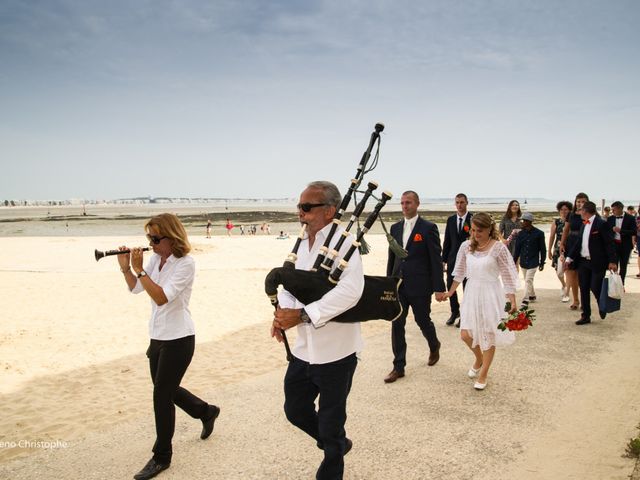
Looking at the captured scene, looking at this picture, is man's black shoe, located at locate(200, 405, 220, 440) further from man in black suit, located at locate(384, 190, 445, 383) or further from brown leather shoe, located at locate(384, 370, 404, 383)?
man in black suit, located at locate(384, 190, 445, 383)

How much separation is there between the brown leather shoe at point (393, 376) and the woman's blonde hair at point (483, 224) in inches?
72.0

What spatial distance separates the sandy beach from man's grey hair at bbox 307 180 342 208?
228 cm

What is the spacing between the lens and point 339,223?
Answer: 2939mm

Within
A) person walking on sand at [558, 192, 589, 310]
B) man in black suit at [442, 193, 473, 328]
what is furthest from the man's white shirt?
person walking on sand at [558, 192, 589, 310]

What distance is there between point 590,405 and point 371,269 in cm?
1404

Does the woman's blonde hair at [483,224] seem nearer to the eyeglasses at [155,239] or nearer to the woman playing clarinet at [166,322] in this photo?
the woman playing clarinet at [166,322]

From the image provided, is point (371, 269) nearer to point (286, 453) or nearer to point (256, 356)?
point (256, 356)

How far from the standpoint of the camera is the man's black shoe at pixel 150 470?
3.63 metres

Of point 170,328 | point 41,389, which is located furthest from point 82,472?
point 41,389

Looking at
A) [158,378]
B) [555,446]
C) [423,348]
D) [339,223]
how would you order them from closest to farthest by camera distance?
1. [339,223]
2. [158,378]
3. [555,446]
4. [423,348]

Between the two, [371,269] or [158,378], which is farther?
[371,269]

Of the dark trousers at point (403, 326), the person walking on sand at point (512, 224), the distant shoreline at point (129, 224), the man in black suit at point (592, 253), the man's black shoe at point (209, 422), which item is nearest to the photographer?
the man's black shoe at point (209, 422)

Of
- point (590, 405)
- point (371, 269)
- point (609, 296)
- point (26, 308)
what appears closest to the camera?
point (590, 405)

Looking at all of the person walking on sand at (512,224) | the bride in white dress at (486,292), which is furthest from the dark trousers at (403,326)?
the person walking on sand at (512,224)
